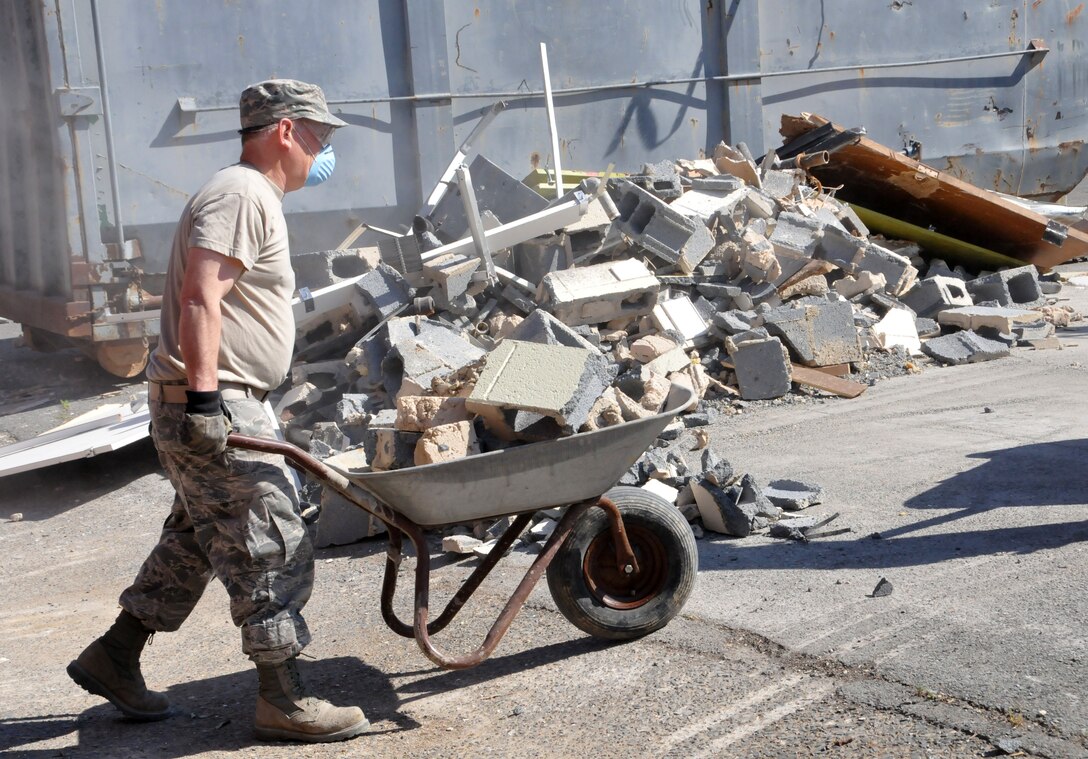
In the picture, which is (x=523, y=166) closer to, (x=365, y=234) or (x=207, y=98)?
(x=365, y=234)

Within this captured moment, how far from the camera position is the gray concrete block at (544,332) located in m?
6.45

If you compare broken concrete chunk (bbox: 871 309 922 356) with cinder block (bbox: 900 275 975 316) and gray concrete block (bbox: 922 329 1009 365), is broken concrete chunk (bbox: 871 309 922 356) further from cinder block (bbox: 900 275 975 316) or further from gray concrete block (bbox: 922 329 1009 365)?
cinder block (bbox: 900 275 975 316)

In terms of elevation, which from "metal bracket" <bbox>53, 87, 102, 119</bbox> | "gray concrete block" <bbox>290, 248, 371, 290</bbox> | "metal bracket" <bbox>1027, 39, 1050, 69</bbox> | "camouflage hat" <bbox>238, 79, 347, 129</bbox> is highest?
"metal bracket" <bbox>1027, 39, 1050, 69</bbox>

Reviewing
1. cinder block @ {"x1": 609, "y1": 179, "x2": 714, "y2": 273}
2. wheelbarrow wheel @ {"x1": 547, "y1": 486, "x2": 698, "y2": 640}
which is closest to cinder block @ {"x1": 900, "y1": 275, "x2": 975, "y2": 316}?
cinder block @ {"x1": 609, "y1": 179, "x2": 714, "y2": 273}

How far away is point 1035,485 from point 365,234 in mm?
5986

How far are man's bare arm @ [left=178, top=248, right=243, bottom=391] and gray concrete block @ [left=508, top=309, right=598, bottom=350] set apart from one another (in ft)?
11.4

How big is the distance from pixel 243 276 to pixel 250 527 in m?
0.72

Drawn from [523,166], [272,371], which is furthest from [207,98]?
[272,371]

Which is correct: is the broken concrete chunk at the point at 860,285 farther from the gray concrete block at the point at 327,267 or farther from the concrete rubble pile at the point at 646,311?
the gray concrete block at the point at 327,267

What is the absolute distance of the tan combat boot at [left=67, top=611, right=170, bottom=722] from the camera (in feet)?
11.2

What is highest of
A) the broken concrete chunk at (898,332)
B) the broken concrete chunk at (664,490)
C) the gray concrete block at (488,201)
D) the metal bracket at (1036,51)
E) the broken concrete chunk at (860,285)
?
the metal bracket at (1036,51)

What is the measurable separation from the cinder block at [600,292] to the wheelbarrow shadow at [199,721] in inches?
151

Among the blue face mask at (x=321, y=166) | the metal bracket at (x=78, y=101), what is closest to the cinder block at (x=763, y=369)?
the blue face mask at (x=321, y=166)

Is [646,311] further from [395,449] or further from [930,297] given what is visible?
[395,449]
